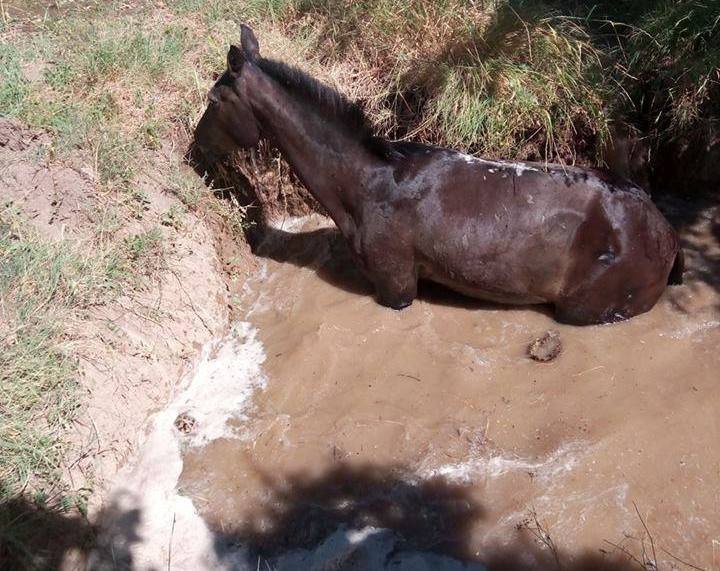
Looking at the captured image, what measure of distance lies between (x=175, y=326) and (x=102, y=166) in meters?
1.55

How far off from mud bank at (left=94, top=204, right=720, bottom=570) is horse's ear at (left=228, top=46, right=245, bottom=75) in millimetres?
1873

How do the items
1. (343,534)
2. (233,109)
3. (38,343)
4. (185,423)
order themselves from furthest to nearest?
(233,109) < (185,423) < (38,343) < (343,534)

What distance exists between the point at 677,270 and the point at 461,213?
168cm

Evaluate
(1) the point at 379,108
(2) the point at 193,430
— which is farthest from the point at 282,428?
(1) the point at 379,108

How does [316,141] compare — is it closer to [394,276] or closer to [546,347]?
[394,276]

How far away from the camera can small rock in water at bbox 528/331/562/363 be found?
4.45m

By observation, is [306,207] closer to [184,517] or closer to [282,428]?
[282,428]

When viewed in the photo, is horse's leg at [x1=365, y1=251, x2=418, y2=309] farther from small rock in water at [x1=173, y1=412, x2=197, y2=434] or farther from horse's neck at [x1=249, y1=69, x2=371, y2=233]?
small rock in water at [x1=173, y1=412, x2=197, y2=434]

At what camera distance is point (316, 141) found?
475 cm

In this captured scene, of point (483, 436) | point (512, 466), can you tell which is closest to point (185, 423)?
point (483, 436)

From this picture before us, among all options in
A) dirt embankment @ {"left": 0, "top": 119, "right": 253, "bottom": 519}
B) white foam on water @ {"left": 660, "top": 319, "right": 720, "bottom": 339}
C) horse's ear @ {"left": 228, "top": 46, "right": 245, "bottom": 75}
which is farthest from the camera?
horse's ear @ {"left": 228, "top": 46, "right": 245, "bottom": 75}

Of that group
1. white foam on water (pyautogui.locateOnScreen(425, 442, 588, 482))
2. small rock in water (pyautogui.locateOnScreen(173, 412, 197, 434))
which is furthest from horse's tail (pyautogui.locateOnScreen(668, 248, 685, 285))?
small rock in water (pyautogui.locateOnScreen(173, 412, 197, 434))

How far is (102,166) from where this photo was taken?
530cm

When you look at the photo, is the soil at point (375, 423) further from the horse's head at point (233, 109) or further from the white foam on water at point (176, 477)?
the horse's head at point (233, 109)
